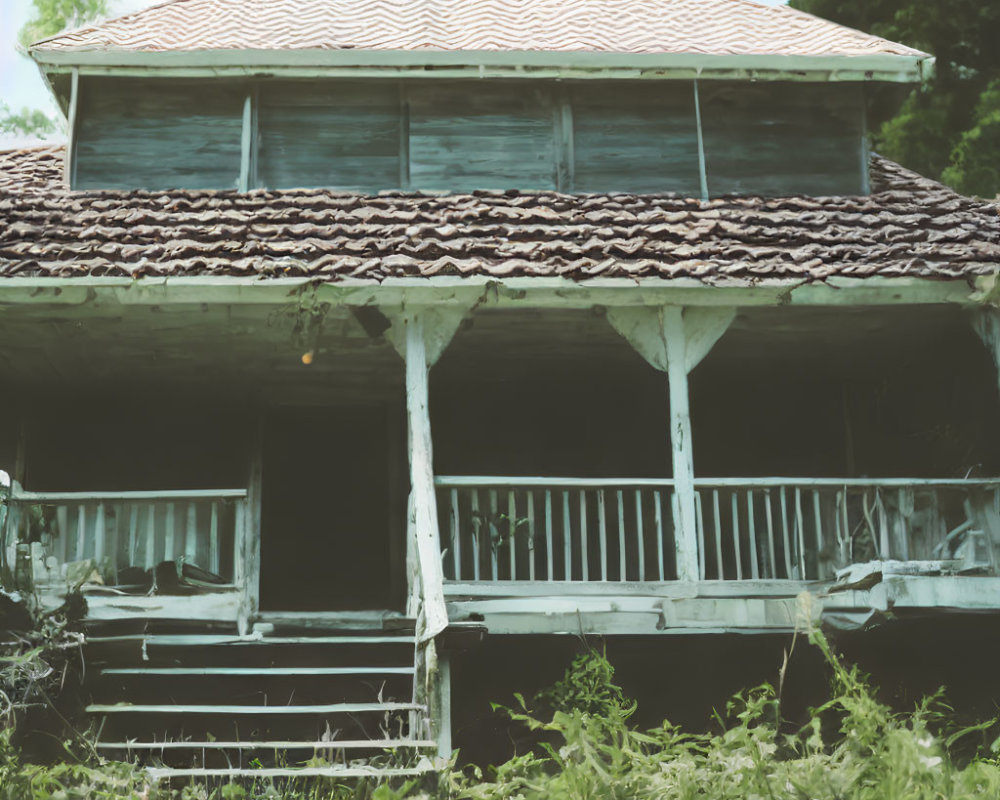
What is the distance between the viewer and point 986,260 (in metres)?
9.62

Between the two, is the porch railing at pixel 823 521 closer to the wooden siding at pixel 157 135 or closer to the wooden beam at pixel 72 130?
the wooden siding at pixel 157 135

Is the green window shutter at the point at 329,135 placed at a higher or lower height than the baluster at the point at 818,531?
higher

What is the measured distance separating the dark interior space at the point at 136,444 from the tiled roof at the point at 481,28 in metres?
3.57

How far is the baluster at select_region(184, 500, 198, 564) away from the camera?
32.9ft

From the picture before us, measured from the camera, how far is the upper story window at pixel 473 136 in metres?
11.6

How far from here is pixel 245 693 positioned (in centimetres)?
969

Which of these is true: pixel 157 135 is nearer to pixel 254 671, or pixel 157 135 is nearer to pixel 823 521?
pixel 254 671

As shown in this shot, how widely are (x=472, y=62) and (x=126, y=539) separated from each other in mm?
5313

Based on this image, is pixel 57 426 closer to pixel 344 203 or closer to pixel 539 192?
pixel 344 203

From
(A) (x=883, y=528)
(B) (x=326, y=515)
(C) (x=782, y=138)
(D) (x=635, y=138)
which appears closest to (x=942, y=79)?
(C) (x=782, y=138)

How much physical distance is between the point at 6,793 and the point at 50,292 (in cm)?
391

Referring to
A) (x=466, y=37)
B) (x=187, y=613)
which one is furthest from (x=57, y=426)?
(x=466, y=37)

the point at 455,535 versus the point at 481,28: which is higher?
the point at 481,28

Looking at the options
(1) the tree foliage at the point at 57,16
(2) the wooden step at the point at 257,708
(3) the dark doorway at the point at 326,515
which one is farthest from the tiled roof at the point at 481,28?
(1) the tree foliage at the point at 57,16
